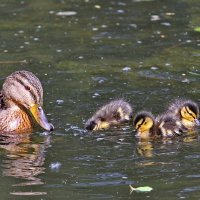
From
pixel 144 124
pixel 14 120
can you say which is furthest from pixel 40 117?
pixel 144 124

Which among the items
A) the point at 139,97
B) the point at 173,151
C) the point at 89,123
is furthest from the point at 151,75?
the point at 173,151

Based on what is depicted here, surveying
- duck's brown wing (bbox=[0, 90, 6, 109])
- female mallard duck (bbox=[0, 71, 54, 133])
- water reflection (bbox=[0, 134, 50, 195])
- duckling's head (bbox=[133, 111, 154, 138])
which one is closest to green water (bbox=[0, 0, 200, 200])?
water reflection (bbox=[0, 134, 50, 195])

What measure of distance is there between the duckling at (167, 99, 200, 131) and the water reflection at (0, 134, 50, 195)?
1.35m

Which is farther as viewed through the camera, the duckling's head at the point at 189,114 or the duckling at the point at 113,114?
the duckling at the point at 113,114

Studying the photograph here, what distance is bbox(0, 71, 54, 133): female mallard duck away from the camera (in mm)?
8992

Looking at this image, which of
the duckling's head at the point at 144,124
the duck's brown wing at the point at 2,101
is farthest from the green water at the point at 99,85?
the duck's brown wing at the point at 2,101

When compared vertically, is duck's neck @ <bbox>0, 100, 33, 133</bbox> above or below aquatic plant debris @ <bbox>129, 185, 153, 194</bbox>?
below

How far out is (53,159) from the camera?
7.93m

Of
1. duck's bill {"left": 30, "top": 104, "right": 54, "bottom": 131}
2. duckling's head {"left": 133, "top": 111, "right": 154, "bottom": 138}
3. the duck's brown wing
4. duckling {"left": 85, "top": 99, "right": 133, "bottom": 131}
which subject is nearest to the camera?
duckling's head {"left": 133, "top": 111, "right": 154, "bottom": 138}

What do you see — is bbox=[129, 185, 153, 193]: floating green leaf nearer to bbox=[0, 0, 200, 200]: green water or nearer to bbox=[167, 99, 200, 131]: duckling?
bbox=[0, 0, 200, 200]: green water

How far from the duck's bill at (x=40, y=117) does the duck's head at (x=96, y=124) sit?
0.37 metres

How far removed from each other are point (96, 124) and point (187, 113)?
931 millimetres

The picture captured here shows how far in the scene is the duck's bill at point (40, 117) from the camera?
8748 millimetres

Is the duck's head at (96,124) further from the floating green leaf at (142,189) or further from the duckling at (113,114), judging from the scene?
the floating green leaf at (142,189)
